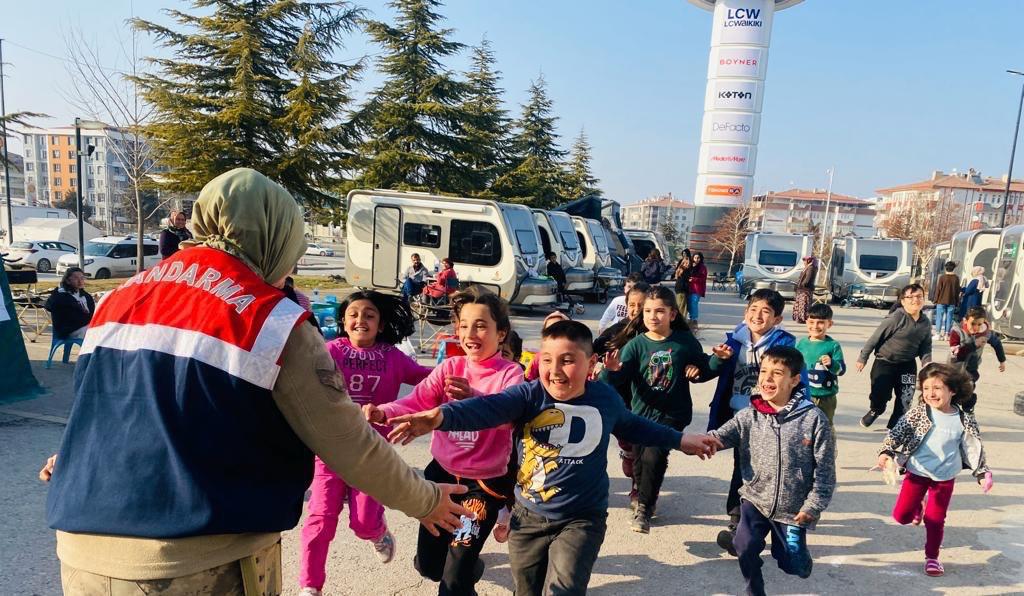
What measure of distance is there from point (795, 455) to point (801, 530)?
39 centimetres

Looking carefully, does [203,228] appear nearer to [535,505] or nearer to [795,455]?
[535,505]

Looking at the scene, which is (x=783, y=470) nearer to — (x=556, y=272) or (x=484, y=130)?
Result: (x=556, y=272)

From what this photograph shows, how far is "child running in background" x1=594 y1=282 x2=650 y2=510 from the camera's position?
14.4 feet

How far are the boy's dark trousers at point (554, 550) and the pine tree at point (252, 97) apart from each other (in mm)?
16946

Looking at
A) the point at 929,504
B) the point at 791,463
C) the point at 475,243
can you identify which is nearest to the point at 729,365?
the point at 791,463

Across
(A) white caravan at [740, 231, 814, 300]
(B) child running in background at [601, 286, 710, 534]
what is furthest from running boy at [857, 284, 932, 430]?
(A) white caravan at [740, 231, 814, 300]

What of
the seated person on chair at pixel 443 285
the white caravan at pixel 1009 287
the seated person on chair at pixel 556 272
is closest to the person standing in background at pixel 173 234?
the seated person on chair at pixel 443 285

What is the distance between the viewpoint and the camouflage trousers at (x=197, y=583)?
59.6 inches

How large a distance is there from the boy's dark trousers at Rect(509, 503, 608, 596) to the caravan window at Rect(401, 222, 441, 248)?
11.5m

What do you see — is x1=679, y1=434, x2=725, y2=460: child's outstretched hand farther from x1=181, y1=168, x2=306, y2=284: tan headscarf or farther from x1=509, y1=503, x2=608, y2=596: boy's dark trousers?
x1=181, y1=168, x2=306, y2=284: tan headscarf

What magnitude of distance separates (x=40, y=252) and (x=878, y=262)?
35.1 metres

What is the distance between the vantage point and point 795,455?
3.25 m

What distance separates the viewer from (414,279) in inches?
517

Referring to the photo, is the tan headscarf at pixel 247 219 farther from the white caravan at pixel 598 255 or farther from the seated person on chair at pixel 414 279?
the white caravan at pixel 598 255
